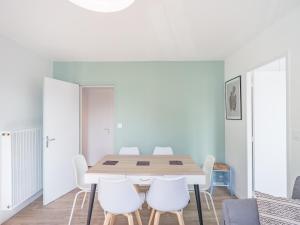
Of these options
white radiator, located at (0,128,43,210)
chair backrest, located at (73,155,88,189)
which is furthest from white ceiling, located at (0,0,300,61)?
chair backrest, located at (73,155,88,189)

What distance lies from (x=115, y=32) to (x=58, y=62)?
1.99m

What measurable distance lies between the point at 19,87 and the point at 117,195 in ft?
7.32

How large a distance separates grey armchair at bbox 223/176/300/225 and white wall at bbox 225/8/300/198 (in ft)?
2.05

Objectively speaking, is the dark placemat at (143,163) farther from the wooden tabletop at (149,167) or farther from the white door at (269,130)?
the white door at (269,130)

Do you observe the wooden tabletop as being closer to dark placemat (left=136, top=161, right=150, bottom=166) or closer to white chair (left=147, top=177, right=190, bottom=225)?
dark placemat (left=136, top=161, right=150, bottom=166)

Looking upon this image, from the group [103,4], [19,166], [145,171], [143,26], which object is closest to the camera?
[103,4]

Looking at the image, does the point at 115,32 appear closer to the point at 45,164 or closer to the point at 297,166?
the point at 45,164

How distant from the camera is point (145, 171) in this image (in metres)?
2.24

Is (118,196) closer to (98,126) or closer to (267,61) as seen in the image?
(267,61)

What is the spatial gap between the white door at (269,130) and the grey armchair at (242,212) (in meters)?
1.49

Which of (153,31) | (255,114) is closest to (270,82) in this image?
(255,114)

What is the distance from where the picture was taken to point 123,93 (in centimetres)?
403

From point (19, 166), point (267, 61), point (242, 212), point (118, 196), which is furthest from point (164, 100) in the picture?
point (242, 212)

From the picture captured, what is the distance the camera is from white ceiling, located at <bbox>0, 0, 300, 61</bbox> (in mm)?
1933
